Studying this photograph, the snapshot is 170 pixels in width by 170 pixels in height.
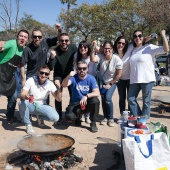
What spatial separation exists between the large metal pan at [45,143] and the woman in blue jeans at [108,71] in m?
1.61

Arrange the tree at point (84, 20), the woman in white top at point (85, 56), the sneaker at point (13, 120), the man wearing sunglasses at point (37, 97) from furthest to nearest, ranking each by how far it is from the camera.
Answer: the tree at point (84, 20), the sneaker at point (13, 120), the woman in white top at point (85, 56), the man wearing sunglasses at point (37, 97)

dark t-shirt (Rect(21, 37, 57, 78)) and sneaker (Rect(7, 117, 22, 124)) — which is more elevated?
dark t-shirt (Rect(21, 37, 57, 78))

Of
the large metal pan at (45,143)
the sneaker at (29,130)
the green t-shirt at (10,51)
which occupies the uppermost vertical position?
the green t-shirt at (10,51)

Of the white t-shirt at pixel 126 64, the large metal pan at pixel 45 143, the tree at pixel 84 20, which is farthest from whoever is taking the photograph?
the tree at pixel 84 20

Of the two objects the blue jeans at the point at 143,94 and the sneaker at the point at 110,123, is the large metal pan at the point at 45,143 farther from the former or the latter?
the blue jeans at the point at 143,94

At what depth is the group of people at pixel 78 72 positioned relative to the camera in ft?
16.0

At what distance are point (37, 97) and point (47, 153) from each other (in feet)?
6.06

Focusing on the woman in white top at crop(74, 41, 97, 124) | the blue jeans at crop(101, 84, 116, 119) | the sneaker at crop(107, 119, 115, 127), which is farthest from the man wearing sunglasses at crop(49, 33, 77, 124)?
the sneaker at crop(107, 119, 115, 127)

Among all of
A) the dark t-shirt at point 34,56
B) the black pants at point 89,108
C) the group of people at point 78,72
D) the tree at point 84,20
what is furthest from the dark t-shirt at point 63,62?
the tree at point 84,20

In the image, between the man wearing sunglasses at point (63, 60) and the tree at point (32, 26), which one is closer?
the man wearing sunglasses at point (63, 60)

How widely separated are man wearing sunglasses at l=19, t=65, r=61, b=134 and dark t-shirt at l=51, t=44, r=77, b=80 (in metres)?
0.38

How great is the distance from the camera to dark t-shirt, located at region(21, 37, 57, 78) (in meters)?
5.08


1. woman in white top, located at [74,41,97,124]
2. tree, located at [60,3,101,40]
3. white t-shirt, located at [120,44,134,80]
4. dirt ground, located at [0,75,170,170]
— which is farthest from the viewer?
tree, located at [60,3,101,40]

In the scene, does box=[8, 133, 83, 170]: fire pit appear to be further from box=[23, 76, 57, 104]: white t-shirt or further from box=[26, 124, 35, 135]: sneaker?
box=[23, 76, 57, 104]: white t-shirt
